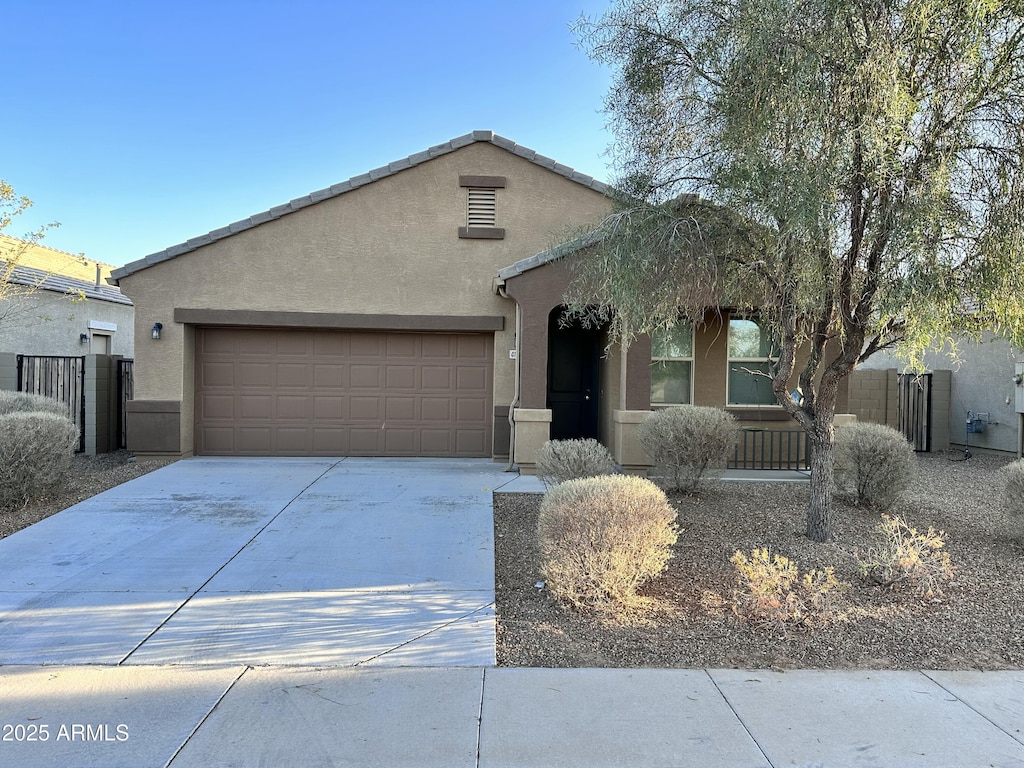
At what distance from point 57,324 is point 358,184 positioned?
33.6ft

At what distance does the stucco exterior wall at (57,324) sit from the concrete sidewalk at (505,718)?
12622 millimetres

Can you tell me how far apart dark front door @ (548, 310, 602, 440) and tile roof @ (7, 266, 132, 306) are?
26.8ft

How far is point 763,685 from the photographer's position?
4023 mm

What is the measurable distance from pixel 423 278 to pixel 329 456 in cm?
368

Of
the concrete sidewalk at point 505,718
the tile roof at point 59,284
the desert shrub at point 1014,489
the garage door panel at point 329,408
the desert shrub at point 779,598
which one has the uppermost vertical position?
the tile roof at point 59,284

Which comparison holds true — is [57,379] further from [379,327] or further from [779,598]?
[779,598]

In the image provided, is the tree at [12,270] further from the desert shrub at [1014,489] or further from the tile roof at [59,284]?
the desert shrub at [1014,489]

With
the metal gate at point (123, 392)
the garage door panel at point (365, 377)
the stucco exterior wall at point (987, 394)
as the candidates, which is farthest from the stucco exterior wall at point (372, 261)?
the stucco exterior wall at point (987, 394)

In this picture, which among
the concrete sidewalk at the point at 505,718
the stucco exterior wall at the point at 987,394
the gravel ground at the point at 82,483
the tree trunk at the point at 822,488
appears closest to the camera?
the concrete sidewalk at the point at 505,718

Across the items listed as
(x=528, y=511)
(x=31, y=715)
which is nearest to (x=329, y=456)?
(x=528, y=511)

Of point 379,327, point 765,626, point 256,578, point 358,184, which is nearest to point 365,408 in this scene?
point 379,327

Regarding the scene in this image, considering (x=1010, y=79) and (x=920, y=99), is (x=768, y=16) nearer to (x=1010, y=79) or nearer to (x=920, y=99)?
(x=920, y=99)

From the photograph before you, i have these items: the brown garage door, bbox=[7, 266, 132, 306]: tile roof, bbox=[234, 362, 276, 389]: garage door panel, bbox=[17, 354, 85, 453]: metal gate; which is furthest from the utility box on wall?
bbox=[17, 354, 85, 453]: metal gate

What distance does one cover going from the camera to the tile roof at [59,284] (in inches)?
565
